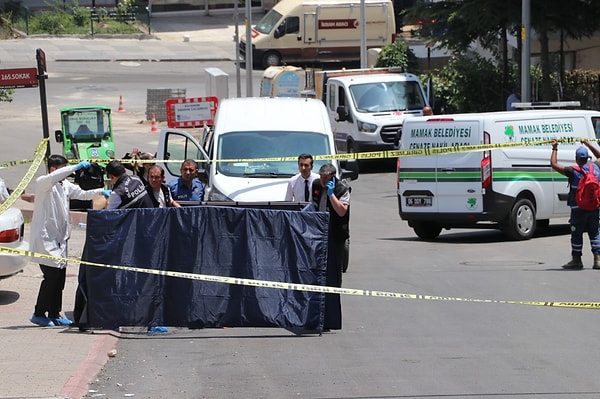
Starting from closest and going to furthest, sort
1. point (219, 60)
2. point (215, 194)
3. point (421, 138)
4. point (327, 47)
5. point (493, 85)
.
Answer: point (215, 194) → point (421, 138) → point (493, 85) → point (327, 47) → point (219, 60)

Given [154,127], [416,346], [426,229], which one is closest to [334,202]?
[416,346]

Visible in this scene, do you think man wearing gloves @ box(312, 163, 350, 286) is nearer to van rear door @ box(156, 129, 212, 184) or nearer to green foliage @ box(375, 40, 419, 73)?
van rear door @ box(156, 129, 212, 184)

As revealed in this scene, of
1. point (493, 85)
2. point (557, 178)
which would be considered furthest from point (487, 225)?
point (493, 85)

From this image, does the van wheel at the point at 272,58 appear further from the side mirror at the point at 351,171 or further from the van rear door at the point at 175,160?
the side mirror at the point at 351,171

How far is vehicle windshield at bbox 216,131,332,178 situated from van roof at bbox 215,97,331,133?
5.3 inches

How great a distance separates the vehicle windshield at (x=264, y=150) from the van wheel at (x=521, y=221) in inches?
147

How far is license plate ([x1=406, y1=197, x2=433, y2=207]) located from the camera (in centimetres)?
1861

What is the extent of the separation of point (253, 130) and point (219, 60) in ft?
133

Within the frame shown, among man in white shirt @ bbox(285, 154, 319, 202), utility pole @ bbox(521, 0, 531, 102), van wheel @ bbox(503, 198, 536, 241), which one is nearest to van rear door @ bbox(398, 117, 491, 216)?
van wheel @ bbox(503, 198, 536, 241)

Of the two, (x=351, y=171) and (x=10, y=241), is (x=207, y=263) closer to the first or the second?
(x=10, y=241)

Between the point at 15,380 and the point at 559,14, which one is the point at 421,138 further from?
the point at 559,14

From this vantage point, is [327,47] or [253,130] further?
[327,47]

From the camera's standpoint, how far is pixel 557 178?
18781 mm

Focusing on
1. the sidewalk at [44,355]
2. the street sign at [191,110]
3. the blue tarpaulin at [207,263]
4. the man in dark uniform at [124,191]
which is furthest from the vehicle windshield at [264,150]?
the street sign at [191,110]
